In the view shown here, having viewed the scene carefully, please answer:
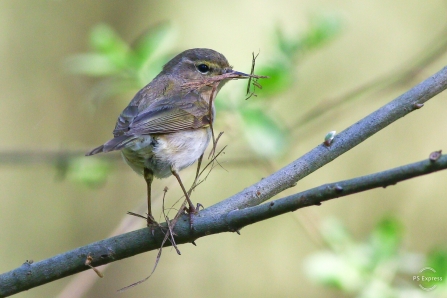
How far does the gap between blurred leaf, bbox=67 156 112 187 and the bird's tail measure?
133cm

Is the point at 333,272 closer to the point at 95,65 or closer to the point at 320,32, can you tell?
the point at 320,32

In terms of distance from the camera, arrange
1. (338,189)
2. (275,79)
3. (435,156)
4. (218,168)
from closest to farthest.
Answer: (435,156) → (338,189) → (275,79) → (218,168)

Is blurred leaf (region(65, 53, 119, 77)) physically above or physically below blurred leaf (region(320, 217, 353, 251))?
above

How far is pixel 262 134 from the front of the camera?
388cm

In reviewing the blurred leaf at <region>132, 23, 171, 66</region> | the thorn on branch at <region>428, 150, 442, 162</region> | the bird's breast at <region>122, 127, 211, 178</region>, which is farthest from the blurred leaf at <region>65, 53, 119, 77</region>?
the thorn on branch at <region>428, 150, 442, 162</region>

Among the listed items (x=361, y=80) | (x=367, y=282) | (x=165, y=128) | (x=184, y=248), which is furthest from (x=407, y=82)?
(x=184, y=248)

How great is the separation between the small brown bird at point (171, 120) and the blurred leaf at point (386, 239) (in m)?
1.37

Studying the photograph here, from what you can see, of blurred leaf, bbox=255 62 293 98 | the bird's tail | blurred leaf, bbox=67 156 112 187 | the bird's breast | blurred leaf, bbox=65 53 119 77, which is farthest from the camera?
blurred leaf, bbox=67 156 112 187

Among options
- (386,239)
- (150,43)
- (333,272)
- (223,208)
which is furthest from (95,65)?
(386,239)

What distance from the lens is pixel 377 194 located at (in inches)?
282

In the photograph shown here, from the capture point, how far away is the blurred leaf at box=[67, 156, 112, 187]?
4602 mm

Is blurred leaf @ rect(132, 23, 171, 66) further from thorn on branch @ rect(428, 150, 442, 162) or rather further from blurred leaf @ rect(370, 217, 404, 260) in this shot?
thorn on branch @ rect(428, 150, 442, 162)

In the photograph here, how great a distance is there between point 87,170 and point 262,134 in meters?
1.60

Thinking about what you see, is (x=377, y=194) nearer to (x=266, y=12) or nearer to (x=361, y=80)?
(x=361, y=80)
